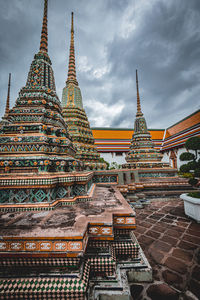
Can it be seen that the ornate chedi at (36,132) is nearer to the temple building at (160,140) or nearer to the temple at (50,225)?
the temple at (50,225)

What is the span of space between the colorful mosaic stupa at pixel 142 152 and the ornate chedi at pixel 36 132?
Answer: 759cm

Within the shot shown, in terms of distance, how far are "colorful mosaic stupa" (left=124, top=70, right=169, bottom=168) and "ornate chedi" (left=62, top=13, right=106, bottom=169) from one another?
161 inches

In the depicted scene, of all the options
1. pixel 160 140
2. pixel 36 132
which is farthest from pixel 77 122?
pixel 160 140

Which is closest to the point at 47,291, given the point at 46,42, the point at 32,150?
the point at 32,150

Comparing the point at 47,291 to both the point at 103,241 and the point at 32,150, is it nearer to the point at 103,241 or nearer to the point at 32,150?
the point at 103,241

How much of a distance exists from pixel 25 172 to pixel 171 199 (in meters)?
6.66

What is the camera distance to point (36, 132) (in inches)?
149

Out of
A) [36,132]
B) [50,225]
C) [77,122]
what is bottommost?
[50,225]

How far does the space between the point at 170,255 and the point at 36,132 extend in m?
4.19

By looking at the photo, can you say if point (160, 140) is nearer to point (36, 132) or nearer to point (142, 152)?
point (142, 152)

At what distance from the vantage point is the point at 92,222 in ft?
6.46

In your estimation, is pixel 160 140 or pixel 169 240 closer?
pixel 169 240

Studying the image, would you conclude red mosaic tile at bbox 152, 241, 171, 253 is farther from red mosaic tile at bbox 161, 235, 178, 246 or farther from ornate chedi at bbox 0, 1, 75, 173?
ornate chedi at bbox 0, 1, 75, 173

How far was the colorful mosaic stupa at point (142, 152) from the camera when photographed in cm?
1014
